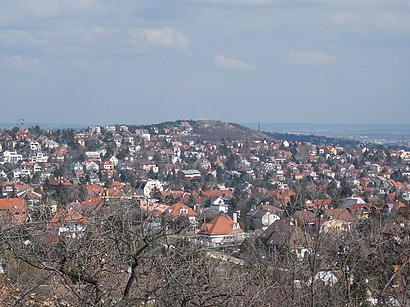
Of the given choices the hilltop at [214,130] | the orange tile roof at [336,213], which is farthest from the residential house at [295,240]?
the hilltop at [214,130]

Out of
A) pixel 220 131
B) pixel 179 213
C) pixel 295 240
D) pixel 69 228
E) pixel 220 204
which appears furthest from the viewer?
pixel 220 131

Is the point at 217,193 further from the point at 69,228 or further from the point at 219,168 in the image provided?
the point at 69,228

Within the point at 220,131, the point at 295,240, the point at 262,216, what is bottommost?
the point at 220,131

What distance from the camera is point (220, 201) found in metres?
42.7

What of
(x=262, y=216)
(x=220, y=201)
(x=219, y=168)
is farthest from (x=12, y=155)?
(x=219, y=168)

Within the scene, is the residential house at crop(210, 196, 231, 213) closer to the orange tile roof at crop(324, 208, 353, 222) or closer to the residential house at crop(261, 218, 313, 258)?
the orange tile roof at crop(324, 208, 353, 222)

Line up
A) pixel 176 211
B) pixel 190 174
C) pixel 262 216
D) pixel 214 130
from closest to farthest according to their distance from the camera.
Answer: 1. pixel 176 211
2. pixel 262 216
3. pixel 190 174
4. pixel 214 130

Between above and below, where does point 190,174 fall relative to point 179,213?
below

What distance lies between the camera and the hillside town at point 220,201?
517 cm

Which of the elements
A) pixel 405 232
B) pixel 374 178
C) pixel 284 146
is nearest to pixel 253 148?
pixel 284 146

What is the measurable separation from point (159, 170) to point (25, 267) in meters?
53.8

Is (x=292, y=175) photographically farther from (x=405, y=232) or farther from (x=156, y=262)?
(x=156, y=262)

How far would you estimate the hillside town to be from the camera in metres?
5.17

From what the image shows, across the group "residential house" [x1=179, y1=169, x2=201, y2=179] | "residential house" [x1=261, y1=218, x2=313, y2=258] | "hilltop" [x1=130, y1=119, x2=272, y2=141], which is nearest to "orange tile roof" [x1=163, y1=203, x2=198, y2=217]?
"residential house" [x1=261, y1=218, x2=313, y2=258]
